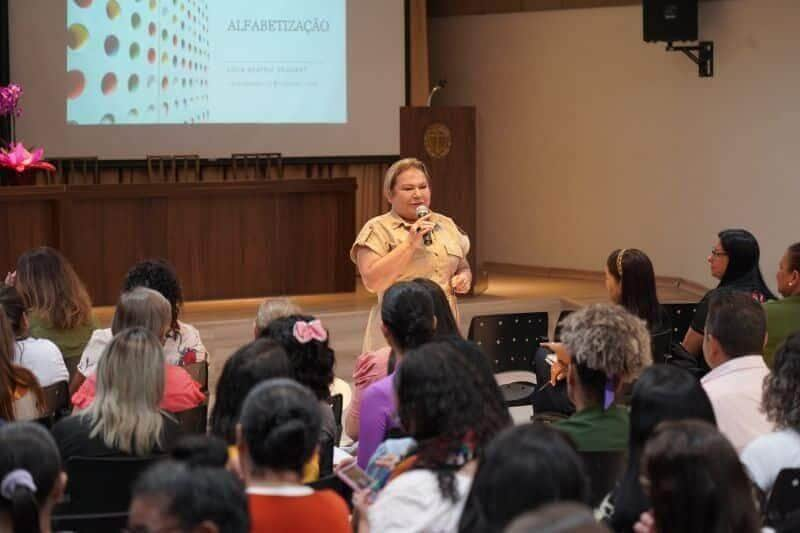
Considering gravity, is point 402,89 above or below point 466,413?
above

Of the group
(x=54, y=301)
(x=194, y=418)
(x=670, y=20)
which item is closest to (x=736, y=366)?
(x=194, y=418)

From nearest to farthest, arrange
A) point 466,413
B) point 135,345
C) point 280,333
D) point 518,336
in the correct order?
point 466,413 < point 135,345 < point 280,333 < point 518,336

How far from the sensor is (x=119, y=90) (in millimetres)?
10281

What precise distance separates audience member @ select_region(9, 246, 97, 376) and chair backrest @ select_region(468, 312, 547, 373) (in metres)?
1.60

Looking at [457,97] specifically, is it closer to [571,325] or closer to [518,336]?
[518,336]

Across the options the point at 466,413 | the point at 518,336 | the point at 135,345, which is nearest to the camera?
the point at 466,413

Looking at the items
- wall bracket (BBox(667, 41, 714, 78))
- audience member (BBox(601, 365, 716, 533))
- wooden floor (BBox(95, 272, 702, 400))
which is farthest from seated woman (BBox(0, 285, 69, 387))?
wall bracket (BBox(667, 41, 714, 78))

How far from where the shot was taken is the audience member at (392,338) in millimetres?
3781

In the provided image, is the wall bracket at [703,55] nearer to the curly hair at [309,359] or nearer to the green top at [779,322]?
the green top at [779,322]

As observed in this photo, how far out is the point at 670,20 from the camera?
10.1 meters

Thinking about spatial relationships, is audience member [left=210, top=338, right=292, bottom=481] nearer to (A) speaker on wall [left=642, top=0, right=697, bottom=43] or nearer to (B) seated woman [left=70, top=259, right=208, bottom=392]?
(B) seated woman [left=70, top=259, right=208, bottom=392]

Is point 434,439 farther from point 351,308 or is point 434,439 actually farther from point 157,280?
point 351,308

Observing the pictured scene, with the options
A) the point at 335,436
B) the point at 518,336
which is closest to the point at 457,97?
the point at 518,336

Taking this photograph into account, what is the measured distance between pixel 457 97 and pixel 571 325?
29.4 feet
